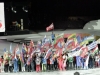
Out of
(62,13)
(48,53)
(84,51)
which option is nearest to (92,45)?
(84,51)

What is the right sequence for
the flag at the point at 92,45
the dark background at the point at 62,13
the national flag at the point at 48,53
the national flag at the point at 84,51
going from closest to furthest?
the national flag at the point at 48,53, the national flag at the point at 84,51, the flag at the point at 92,45, the dark background at the point at 62,13

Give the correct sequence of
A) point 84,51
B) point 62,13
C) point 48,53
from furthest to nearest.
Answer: point 62,13
point 84,51
point 48,53

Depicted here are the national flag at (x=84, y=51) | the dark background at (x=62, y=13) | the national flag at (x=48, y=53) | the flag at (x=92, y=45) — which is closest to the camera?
the national flag at (x=48, y=53)

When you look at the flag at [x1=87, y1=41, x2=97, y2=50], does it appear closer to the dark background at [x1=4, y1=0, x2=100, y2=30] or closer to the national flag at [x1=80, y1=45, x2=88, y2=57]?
the national flag at [x1=80, y1=45, x2=88, y2=57]

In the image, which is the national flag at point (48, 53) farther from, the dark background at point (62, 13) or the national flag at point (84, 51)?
the dark background at point (62, 13)

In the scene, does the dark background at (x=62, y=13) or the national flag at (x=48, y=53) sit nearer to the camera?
the national flag at (x=48, y=53)

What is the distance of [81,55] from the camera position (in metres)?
9.41

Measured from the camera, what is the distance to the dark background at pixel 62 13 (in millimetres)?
13234

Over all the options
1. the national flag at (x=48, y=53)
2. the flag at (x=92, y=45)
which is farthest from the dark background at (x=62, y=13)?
the national flag at (x=48, y=53)

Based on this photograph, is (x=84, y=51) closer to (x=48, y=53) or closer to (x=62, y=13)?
(x=48, y=53)

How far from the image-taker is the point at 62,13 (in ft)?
44.4

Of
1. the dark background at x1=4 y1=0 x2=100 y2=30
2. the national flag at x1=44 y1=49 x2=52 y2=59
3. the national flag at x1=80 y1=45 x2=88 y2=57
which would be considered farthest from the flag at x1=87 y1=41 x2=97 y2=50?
the dark background at x1=4 y1=0 x2=100 y2=30

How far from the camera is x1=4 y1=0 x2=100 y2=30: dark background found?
1323cm

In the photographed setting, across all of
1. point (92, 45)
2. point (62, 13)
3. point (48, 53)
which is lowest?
point (48, 53)
